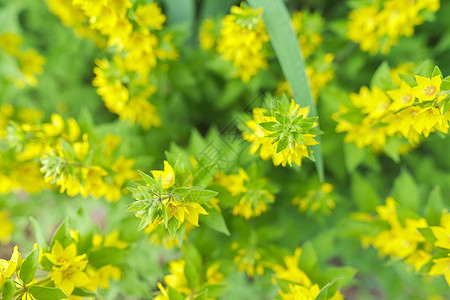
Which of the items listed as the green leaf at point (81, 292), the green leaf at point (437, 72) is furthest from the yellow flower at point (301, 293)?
the green leaf at point (437, 72)

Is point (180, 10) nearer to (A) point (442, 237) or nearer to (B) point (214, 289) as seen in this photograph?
(B) point (214, 289)

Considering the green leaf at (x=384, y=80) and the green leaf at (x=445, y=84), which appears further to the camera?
the green leaf at (x=384, y=80)

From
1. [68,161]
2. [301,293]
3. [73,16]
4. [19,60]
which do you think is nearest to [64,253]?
[68,161]

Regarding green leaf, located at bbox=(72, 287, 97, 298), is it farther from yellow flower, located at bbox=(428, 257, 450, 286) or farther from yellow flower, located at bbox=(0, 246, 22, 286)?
yellow flower, located at bbox=(428, 257, 450, 286)

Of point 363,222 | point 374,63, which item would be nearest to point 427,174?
point 374,63

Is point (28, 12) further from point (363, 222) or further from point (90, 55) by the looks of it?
point (363, 222)

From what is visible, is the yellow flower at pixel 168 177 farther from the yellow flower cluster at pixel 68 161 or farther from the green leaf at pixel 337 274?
the green leaf at pixel 337 274
